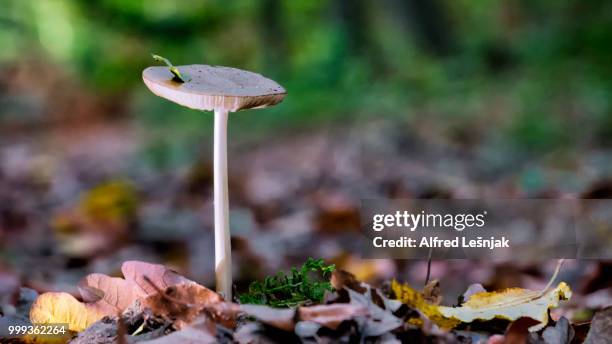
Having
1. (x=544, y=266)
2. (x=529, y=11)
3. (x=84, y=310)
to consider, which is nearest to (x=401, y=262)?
(x=544, y=266)

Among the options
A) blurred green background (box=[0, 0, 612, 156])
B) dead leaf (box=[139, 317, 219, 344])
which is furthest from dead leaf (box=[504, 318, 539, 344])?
blurred green background (box=[0, 0, 612, 156])

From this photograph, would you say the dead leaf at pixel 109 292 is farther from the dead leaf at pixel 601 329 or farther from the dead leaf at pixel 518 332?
the dead leaf at pixel 601 329

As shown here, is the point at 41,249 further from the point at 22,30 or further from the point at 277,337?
the point at 22,30

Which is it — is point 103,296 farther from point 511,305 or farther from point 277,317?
point 511,305

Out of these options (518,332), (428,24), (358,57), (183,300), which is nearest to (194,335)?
(183,300)

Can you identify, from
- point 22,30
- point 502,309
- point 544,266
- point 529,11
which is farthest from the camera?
point 22,30

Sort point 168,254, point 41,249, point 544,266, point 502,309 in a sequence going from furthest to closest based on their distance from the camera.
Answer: point 41,249 < point 168,254 < point 544,266 < point 502,309

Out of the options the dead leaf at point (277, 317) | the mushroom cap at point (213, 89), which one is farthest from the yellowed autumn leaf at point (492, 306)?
the mushroom cap at point (213, 89)
